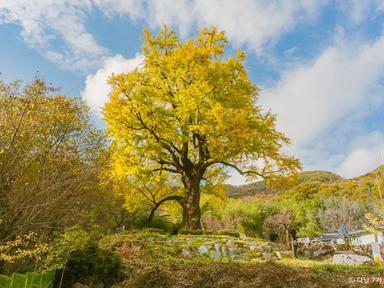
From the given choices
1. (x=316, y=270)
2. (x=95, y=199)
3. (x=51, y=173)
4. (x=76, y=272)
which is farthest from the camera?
(x=95, y=199)

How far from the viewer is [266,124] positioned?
1473 cm

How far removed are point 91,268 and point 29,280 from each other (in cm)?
118

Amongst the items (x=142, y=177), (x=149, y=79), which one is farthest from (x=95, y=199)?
(x=149, y=79)

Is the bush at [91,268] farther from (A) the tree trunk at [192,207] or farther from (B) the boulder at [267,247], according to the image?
(A) the tree trunk at [192,207]

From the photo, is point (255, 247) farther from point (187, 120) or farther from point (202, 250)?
point (187, 120)

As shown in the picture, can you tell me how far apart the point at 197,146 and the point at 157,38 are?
16.9 ft

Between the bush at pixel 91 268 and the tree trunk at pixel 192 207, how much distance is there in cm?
830

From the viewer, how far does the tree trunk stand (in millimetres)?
14477

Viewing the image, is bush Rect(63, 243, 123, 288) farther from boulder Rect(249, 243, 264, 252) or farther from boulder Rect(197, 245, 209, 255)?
boulder Rect(249, 243, 264, 252)

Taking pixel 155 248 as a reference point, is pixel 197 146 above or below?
above

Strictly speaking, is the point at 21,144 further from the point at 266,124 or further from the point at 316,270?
the point at 266,124

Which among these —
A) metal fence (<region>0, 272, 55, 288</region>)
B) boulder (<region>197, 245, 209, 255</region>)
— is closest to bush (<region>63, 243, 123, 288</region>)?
metal fence (<region>0, 272, 55, 288</region>)

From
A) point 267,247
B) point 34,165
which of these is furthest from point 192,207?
point 34,165

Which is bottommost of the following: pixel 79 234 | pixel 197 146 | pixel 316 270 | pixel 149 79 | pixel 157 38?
pixel 316 270
